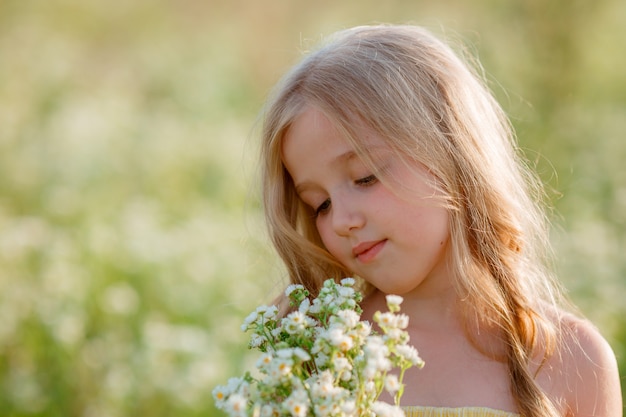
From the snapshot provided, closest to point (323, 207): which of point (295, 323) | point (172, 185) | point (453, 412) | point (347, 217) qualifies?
point (347, 217)

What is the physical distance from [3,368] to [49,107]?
2.96m

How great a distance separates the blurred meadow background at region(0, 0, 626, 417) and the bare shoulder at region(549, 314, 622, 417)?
792mm

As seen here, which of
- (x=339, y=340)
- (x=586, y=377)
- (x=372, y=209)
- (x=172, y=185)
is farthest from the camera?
(x=172, y=185)

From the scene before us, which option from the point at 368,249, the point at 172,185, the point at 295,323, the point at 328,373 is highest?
the point at 172,185

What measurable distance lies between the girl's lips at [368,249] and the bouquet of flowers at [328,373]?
1.64 feet

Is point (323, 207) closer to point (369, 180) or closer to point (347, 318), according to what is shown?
point (369, 180)

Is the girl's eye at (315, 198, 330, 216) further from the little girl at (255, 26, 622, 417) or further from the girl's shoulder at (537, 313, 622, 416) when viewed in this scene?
the girl's shoulder at (537, 313, 622, 416)

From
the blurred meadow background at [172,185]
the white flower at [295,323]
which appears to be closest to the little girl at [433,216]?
the blurred meadow background at [172,185]

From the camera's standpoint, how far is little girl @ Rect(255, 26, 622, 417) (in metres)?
1.80

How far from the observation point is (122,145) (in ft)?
16.9

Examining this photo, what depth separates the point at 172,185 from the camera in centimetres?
497

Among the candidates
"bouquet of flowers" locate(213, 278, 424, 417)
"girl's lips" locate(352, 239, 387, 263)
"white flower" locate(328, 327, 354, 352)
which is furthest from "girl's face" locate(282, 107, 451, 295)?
"white flower" locate(328, 327, 354, 352)

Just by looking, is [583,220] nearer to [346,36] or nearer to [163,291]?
[163,291]

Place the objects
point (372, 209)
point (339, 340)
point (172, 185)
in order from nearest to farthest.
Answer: point (339, 340)
point (372, 209)
point (172, 185)
